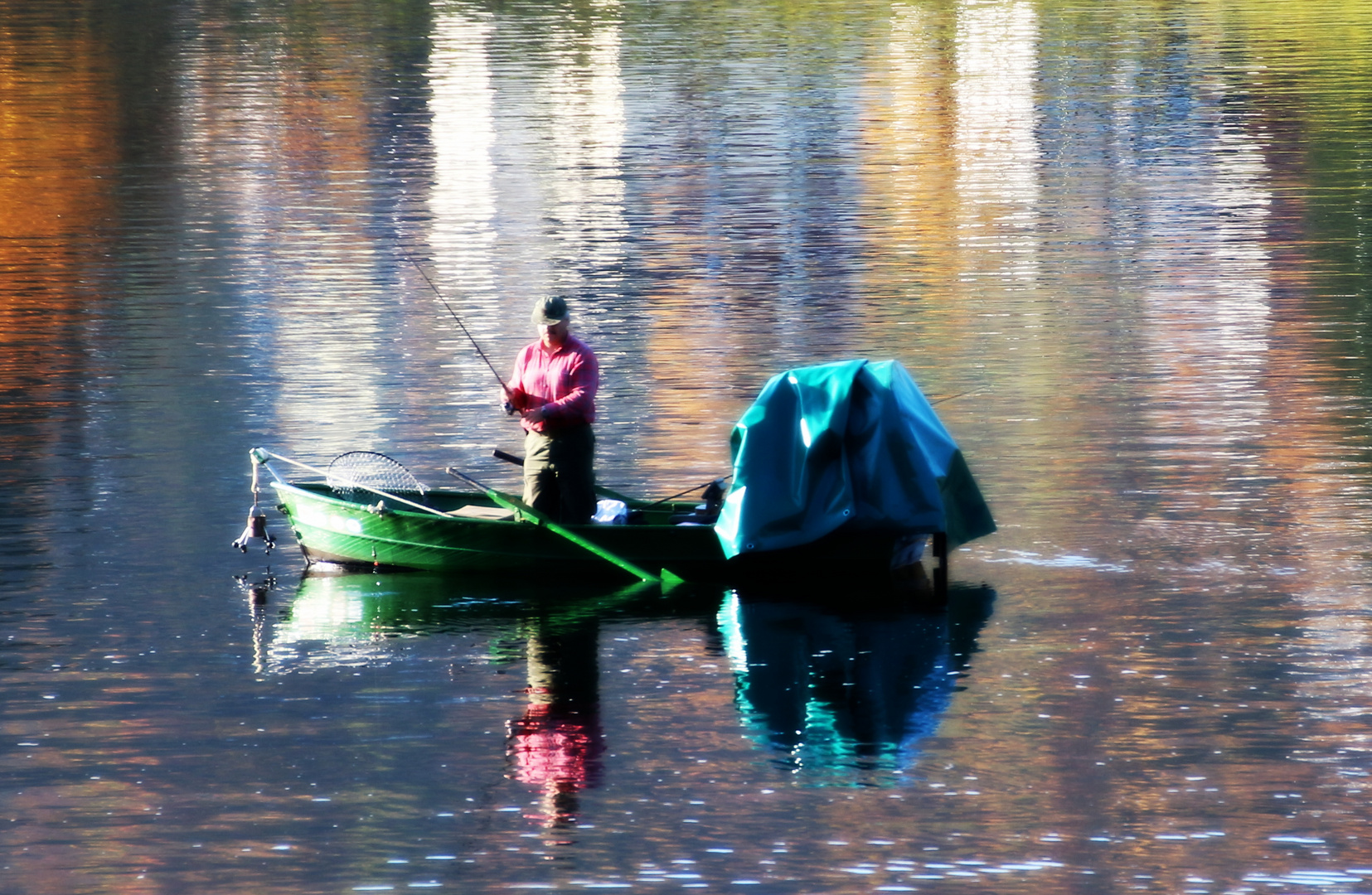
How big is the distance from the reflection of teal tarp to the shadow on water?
53cm

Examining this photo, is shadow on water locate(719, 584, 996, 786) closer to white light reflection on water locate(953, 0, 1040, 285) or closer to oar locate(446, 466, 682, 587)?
oar locate(446, 466, 682, 587)

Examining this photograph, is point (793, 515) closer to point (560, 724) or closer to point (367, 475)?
point (560, 724)

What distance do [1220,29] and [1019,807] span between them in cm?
6341

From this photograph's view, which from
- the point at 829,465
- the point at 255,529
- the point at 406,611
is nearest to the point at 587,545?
the point at 406,611

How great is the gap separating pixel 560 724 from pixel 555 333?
3491 mm

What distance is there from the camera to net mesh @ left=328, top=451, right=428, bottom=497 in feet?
51.3

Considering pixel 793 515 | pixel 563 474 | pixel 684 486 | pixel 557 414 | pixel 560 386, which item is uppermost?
pixel 560 386

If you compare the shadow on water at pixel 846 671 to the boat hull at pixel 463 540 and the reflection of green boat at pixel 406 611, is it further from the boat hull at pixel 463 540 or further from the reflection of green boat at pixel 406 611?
the reflection of green boat at pixel 406 611

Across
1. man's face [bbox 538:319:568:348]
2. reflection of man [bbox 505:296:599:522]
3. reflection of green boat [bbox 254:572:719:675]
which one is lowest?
reflection of green boat [bbox 254:572:719:675]

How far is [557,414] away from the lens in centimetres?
1460

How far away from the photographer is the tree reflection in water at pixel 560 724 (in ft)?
35.6

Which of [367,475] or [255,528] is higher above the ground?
[367,475]

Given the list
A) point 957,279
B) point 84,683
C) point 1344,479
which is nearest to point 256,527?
point 84,683

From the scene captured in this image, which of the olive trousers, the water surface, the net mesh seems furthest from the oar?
the net mesh
